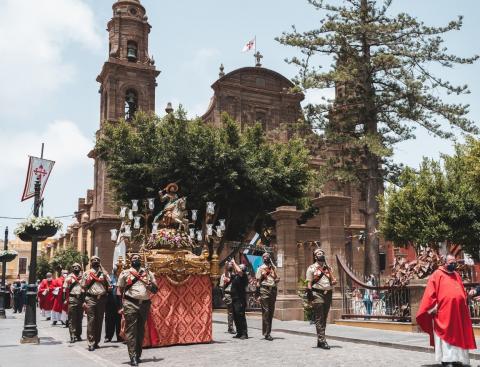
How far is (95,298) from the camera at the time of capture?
12.3m

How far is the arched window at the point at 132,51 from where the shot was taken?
150ft

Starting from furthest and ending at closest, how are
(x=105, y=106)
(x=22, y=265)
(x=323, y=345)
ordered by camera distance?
(x=22, y=265)
(x=105, y=106)
(x=323, y=345)

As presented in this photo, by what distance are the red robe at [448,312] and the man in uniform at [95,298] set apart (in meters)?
6.89

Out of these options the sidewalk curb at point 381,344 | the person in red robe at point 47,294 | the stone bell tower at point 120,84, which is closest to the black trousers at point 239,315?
the sidewalk curb at point 381,344

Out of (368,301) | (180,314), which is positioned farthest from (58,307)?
(368,301)

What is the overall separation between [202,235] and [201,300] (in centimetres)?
1465

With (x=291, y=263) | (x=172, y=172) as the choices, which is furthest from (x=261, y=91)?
(x=291, y=263)

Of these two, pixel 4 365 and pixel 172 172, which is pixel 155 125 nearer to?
pixel 172 172

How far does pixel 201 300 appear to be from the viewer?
12.3 meters

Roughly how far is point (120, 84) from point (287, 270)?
3003cm

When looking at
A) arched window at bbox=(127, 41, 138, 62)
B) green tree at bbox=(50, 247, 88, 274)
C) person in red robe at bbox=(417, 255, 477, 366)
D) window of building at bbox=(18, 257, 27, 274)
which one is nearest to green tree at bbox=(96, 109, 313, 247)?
arched window at bbox=(127, 41, 138, 62)

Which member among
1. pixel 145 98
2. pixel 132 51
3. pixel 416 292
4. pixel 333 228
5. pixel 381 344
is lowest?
pixel 381 344

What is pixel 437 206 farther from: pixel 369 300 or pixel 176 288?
pixel 176 288

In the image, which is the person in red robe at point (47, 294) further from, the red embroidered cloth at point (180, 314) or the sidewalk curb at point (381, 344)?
the sidewalk curb at point (381, 344)
